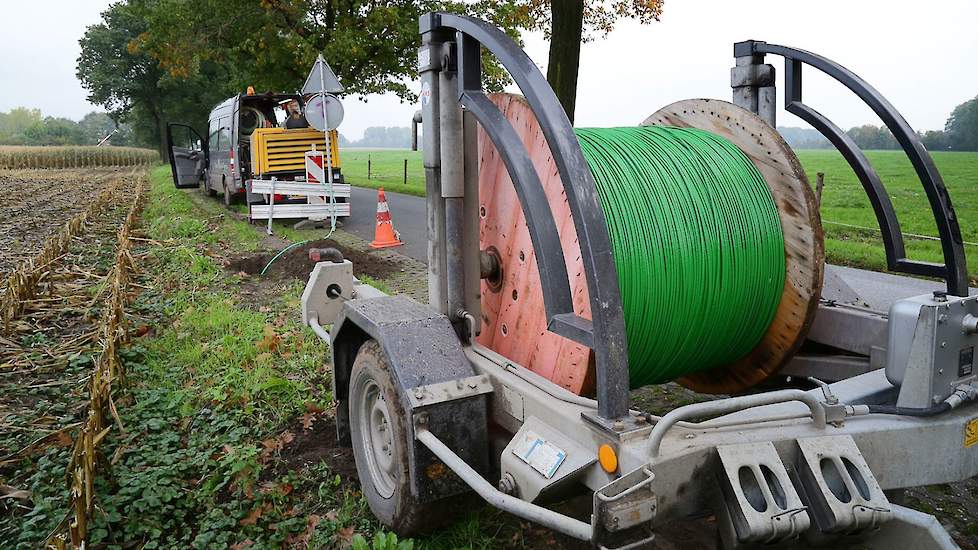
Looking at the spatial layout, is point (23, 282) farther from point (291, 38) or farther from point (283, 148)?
point (291, 38)

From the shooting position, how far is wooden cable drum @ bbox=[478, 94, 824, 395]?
299cm

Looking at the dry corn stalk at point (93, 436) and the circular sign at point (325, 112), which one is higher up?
the circular sign at point (325, 112)

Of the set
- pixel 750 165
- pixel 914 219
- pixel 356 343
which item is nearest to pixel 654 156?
pixel 750 165

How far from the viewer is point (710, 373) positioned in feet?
12.8

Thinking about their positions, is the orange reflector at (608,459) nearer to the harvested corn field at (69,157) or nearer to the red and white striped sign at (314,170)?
the red and white striped sign at (314,170)

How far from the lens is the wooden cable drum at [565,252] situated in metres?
2.99

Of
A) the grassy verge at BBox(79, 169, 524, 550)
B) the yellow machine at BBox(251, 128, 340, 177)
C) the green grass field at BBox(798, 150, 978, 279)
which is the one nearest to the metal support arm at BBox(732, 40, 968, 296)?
the green grass field at BBox(798, 150, 978, 279)

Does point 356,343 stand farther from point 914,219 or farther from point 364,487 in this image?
point 914,219

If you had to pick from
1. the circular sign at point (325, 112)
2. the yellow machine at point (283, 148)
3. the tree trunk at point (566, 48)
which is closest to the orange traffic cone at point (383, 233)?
the circular sign at point (325, 112)

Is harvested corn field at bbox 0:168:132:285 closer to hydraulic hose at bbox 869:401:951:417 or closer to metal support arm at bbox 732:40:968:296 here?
metal support arm at bbox 732:40:968:296

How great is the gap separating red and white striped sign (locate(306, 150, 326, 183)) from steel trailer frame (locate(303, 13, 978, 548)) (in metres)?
10.9

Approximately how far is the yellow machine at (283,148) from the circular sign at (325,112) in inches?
90.7

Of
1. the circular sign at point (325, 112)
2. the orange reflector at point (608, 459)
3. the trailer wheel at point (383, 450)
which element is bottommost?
the trailer wheel at point (383, 450)

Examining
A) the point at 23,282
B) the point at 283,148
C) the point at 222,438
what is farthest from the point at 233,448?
the point at 283,148
